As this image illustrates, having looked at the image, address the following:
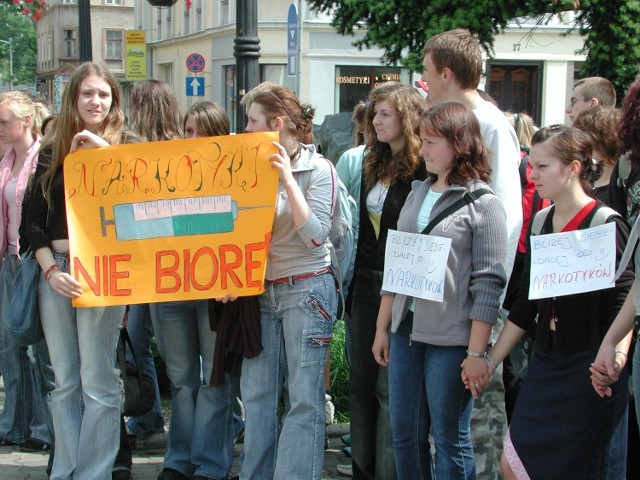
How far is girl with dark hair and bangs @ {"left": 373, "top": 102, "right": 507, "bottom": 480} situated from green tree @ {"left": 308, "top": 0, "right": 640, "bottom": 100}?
1230 cm

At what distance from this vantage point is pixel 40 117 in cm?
566

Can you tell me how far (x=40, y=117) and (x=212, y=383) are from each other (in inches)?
86.7

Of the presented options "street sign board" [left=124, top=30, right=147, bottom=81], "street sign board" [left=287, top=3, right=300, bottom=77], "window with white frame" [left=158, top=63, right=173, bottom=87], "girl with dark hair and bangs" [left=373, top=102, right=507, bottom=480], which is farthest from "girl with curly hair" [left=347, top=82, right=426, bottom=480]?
"window with white frame" [left=158, top=63, right=173, bottom=87]

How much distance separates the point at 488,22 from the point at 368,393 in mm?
13008

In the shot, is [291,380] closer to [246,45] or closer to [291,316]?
[291,316]

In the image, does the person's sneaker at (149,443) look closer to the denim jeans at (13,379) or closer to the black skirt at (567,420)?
the denim jeans at (13,379)

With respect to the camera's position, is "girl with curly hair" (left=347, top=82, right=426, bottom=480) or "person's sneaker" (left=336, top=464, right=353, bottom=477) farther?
"person's sneaker" (left=336, top=464, right=353, bottom=477)

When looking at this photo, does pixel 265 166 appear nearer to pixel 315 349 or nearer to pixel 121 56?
pixel 315 349

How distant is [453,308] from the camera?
147 inches

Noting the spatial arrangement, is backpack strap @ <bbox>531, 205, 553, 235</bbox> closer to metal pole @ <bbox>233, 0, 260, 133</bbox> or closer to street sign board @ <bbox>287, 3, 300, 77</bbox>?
metal pole @ <bbox>233, 0, 260, 133</bbox>

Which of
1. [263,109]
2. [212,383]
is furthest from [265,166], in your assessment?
[212,383]

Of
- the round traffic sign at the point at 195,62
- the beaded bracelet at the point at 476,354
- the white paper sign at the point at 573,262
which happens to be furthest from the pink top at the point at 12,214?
→ the round traffic sign at the point at 195,62

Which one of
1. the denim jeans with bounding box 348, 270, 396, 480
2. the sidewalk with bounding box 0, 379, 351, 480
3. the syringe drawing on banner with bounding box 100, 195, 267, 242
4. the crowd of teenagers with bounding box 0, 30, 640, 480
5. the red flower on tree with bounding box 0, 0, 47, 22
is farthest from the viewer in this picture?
the red flower on tree with bounding box 0, 0, 47, 22

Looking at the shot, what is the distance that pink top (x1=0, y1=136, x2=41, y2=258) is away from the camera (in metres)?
5.26
